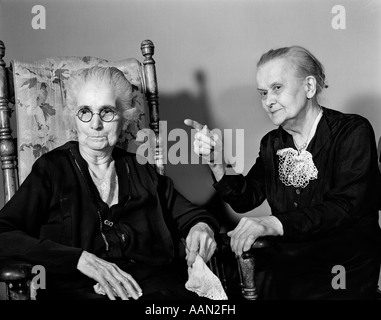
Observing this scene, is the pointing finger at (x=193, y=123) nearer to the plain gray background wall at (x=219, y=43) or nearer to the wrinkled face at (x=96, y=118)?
the wrinkled face at (x=96, y=118)

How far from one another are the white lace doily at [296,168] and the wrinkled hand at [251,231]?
21 cm

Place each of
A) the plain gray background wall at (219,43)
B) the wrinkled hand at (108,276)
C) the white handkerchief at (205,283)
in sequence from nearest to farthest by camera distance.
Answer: the wrinkled hand at (108,276) → the white handkerchief at (205,283) → the plain gray background wall at (219,43)

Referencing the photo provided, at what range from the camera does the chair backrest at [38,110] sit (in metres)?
1.64

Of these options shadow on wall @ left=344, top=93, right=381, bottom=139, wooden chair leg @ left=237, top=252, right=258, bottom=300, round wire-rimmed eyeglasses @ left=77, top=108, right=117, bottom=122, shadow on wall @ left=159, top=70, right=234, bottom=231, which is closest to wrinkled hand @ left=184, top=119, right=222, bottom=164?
round wire-rimmed eyeglasses @ left=77, top=108, right=117, bottom=122

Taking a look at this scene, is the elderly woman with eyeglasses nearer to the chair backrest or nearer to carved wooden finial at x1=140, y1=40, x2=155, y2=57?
the chair backrest

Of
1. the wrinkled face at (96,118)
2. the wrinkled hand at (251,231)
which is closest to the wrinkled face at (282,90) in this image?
the wrinkled hand at (251,231)

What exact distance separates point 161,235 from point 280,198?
38 cm

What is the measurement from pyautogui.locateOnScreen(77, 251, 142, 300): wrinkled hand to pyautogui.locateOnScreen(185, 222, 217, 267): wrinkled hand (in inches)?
7.4

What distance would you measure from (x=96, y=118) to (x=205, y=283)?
52 cm

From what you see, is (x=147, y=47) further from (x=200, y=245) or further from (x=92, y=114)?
(x=200, y=245)

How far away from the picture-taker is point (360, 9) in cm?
198

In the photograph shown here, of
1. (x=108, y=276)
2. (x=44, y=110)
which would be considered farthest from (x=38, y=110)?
(x=108, y=276)

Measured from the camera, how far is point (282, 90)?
1.60 m

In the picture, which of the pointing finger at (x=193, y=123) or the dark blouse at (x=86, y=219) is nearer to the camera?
the dark blouse at (x=86, y=219)
